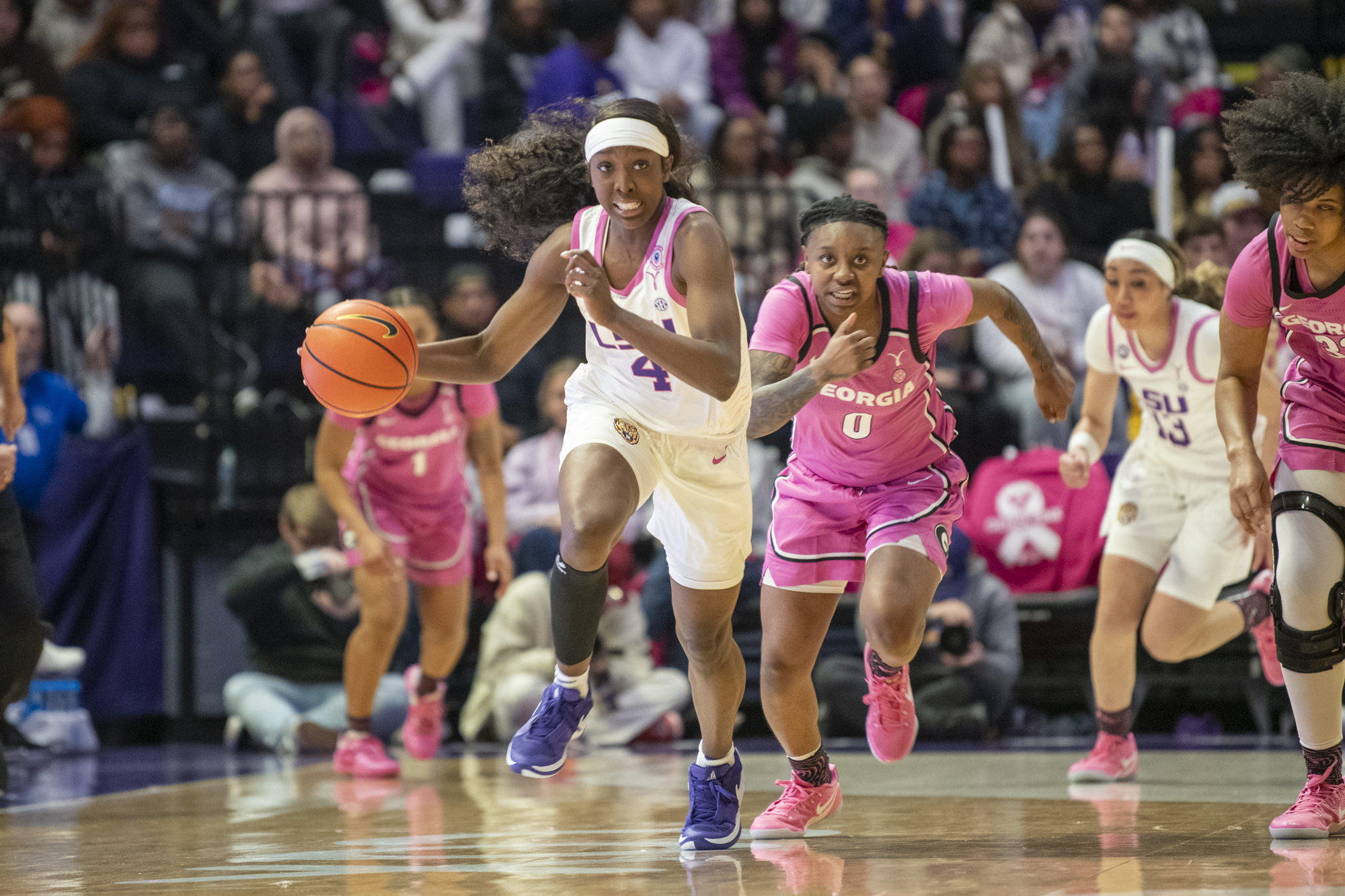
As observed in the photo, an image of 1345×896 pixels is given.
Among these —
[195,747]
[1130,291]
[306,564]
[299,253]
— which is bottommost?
[195,747]

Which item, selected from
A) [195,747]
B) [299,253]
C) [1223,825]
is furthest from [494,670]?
[1223,825]

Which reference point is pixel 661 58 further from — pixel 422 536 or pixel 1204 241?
pixel 422 536

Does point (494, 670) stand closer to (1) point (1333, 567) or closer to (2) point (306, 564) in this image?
(2) point (306, 564)

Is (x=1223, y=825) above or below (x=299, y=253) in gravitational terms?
below

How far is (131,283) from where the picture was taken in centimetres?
954

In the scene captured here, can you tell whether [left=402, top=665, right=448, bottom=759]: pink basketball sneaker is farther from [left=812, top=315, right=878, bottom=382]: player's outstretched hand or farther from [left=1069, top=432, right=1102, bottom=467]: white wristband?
[left=812, top=315, right=878, bottom=382]: player's outstretched hand

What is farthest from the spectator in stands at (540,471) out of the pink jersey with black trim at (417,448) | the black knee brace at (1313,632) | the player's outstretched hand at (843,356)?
the black knee brace at (1313,632)

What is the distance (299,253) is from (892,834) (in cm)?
644

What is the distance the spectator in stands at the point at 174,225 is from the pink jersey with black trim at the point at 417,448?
2.70m

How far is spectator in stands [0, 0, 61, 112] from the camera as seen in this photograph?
10288 millimetres

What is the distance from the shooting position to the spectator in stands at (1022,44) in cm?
1163

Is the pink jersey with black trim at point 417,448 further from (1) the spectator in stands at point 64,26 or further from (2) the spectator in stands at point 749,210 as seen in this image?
(1) the spectator in stands at point 64,26

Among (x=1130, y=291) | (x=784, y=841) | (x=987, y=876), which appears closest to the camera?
(x=987, y=876)

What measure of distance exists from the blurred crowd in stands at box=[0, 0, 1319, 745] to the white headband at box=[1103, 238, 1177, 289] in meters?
2.11
